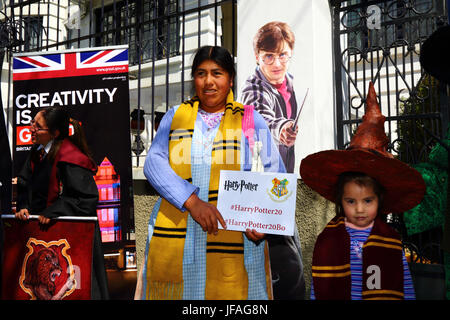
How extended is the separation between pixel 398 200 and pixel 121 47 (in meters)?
2.27

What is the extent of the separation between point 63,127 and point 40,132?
0.55 ft

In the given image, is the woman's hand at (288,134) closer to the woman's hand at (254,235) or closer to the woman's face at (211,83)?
the woman's face at (211,83)

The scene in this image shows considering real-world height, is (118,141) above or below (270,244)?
above

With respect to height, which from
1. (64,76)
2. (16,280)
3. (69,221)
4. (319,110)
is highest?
(64,76)

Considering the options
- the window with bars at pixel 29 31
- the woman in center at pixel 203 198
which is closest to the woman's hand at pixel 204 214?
the woman in center at pixel 203 198

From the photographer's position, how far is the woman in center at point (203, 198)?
2.37 metres

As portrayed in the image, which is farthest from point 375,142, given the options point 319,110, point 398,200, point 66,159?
point 66,159

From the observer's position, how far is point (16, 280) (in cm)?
299

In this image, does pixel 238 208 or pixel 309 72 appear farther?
pixel 309 72

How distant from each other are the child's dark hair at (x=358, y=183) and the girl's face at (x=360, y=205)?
0.8 inches

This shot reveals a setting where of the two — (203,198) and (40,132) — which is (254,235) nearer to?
(203,198)

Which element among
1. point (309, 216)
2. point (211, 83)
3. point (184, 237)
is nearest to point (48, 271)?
point (184, 237)
